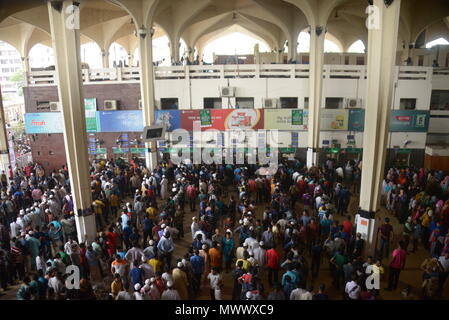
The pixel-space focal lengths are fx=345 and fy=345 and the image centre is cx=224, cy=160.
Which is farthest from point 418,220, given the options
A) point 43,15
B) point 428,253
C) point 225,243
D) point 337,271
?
point 43,15

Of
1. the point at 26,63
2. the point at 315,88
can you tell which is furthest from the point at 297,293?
the point at 26,63

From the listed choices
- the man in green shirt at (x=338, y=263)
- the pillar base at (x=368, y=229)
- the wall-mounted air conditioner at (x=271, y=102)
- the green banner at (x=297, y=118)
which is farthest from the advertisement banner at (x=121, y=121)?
the man in green shirt at (x=338, y=263)

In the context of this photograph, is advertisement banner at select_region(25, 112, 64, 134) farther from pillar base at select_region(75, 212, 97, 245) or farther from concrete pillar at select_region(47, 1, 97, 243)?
pillar base at select_region(75, 212, 97, 245)

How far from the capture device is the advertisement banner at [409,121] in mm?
14945

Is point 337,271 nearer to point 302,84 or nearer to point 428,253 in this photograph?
point 428,253

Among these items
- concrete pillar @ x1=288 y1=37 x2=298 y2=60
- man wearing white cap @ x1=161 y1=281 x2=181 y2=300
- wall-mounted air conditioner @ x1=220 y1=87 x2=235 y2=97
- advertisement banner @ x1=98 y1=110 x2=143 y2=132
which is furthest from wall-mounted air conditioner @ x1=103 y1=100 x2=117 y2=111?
man wearing white cap @ x1=161 y1=281 x2=181 y2=300

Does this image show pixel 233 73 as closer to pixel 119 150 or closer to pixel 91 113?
pixel 119 150

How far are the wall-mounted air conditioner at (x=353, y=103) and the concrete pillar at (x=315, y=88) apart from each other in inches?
69.5

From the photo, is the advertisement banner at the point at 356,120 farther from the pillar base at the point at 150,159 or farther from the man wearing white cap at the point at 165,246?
the man wearing white cap at the point at 165,246

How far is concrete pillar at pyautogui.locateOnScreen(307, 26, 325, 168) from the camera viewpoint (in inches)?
537

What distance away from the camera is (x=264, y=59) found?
2094 cm

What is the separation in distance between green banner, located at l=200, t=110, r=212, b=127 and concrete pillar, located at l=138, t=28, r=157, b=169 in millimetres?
2194

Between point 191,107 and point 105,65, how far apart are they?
10.4 m

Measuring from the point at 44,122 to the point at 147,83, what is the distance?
5415mm
